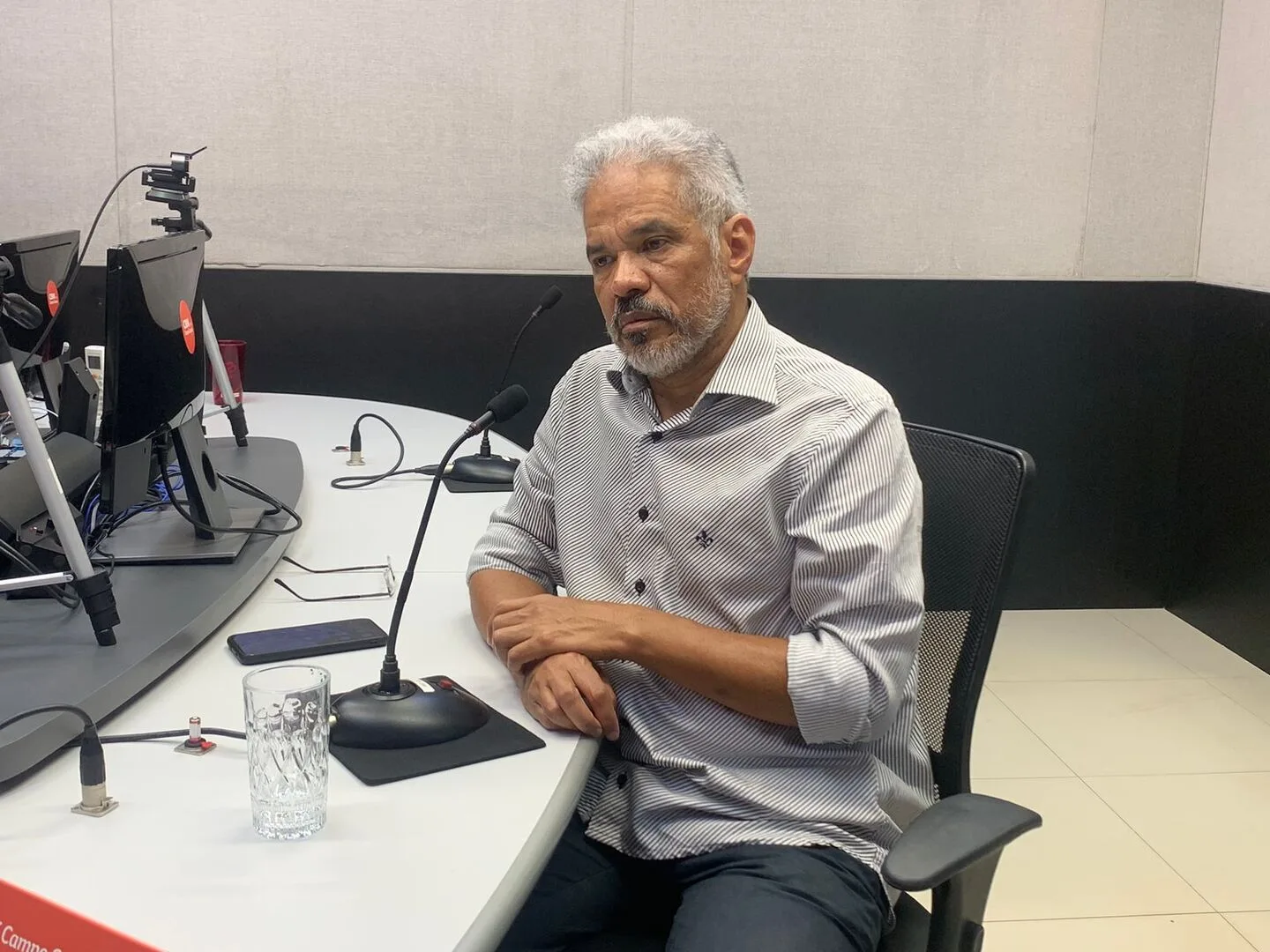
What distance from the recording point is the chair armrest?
1.10 metres

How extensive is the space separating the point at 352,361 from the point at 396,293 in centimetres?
25

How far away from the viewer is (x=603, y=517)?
1.56 m

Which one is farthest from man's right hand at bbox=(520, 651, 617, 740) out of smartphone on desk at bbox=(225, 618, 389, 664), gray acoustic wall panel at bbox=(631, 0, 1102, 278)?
gray acoustic wall panel at bbox=(631, 0, 1102, 278)

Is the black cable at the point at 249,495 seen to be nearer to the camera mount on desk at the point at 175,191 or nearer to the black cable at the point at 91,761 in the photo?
the camera mount on desk at the point at 175,191

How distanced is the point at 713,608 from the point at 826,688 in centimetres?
21

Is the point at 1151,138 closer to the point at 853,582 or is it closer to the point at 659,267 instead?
the point at 659,267

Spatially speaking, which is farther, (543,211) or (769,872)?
(543,211)

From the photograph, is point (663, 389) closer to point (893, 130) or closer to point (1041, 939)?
point (1041, 939)

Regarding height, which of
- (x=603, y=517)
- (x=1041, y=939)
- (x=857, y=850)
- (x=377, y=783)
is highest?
(x=603, y=517)

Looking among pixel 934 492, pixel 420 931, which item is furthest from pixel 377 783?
pixel 934 492

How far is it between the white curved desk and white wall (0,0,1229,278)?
2.40m

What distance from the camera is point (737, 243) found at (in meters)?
1.58

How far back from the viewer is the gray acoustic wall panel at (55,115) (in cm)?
349

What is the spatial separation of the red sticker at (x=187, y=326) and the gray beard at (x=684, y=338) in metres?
0.66
